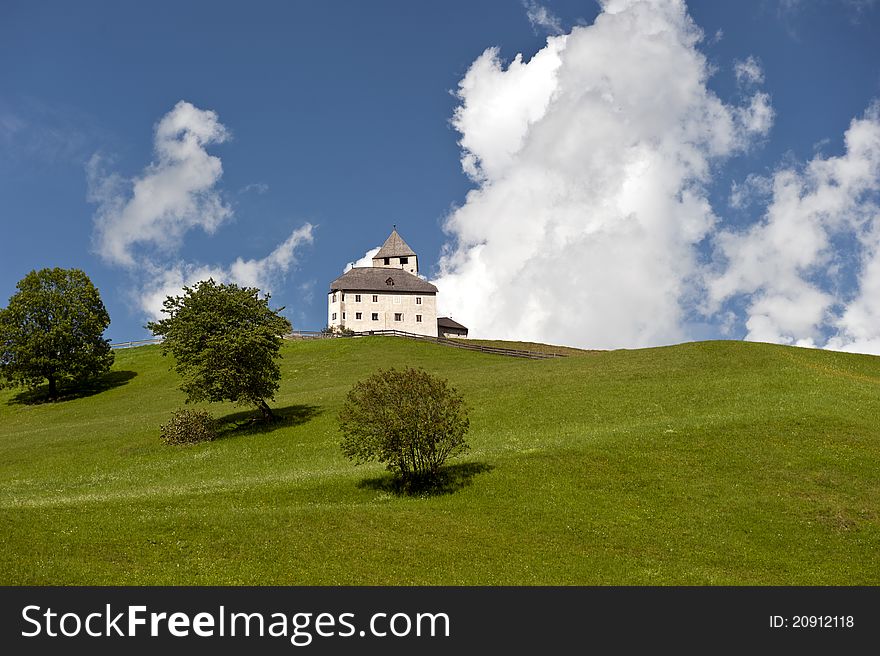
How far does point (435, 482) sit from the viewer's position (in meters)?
36.6

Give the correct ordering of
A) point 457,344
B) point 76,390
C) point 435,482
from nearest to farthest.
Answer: point 435,482 → point 76,390 → point 457,344

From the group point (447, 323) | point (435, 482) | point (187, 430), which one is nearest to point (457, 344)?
point (447, 323)

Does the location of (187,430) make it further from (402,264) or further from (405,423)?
(402,264)

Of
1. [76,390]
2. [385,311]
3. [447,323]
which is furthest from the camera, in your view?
[447,323]

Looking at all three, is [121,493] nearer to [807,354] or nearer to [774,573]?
[774,573]

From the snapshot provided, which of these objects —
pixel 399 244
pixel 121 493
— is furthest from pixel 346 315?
pixel 121 493

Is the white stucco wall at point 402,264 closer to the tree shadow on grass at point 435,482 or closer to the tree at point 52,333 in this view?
the tree at point 52,333

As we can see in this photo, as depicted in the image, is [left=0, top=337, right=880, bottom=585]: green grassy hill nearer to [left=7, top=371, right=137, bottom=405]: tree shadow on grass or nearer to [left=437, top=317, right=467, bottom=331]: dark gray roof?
[left=7, top=371, right=137, bottom=405]: tree shadow on grass

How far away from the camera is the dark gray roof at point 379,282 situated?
5318 inches

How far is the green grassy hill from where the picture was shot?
25312 mm

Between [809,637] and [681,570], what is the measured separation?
568cm

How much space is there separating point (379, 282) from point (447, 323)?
65.8ft

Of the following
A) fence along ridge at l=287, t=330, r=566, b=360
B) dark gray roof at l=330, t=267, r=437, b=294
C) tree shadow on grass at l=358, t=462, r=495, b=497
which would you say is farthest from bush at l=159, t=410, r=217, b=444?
dark gray roof at l=330, t=267, r=437, b=294

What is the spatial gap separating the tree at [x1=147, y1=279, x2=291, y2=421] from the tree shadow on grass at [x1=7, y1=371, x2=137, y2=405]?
38813 millimetres
